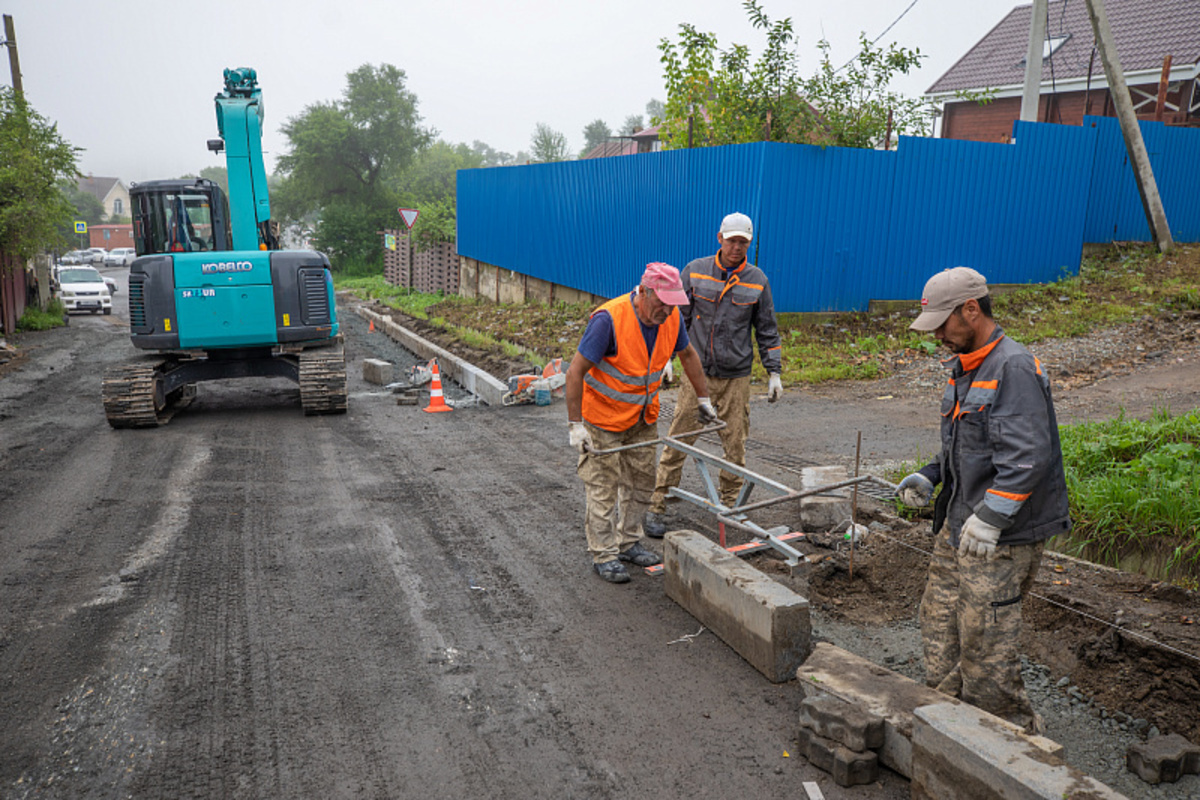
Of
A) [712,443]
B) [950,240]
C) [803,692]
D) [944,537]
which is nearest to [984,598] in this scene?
[944,537]

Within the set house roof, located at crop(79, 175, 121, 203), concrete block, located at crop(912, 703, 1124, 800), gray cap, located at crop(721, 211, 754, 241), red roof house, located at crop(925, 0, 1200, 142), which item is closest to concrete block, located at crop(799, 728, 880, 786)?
concrete block, located at crop(912, 703, 1124, 800)

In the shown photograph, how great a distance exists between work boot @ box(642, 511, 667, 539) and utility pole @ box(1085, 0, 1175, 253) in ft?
38.6

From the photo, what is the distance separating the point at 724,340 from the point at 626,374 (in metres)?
1.20

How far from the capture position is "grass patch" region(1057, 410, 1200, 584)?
15.7 feet

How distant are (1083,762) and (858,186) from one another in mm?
10359

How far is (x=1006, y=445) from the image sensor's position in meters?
2.93

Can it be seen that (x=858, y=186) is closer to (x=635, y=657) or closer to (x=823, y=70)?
(x=823, y=70)

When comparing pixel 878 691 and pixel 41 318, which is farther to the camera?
pixel 41 318

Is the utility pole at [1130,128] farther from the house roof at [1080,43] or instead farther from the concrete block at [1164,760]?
the concrete block at [1164,760]

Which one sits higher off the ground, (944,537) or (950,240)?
(950,240)

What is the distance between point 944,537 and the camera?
11.0ft

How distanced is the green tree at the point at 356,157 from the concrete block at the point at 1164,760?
4610cm

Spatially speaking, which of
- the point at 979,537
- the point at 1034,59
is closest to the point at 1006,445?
the point at 979,537

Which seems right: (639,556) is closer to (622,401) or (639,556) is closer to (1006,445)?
(622,401)
